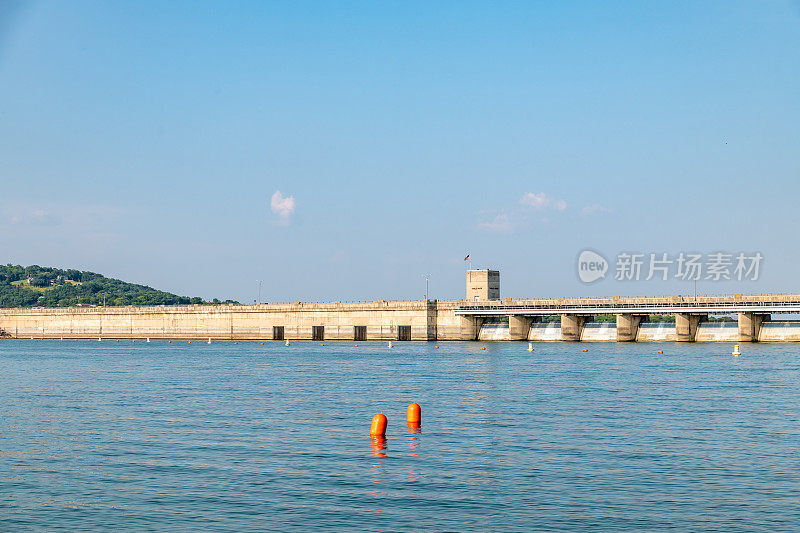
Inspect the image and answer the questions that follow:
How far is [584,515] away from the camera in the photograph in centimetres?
2992

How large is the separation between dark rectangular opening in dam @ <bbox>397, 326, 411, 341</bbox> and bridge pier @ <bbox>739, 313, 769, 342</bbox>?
219ft

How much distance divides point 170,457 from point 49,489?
22.7 feet

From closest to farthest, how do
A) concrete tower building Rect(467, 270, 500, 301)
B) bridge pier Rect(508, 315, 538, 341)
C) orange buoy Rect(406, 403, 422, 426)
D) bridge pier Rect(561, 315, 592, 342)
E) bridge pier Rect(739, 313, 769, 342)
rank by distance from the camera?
orange buoy Rect(406, 403, 422, 426) → bridge pier Rect(739, 313, 769, 342) → bridge pier Rect(561, 315, 592, 342) → bridge pier Rect(508, 315, 538, 341) → concrete tower building Rect(467, 270, 500, 301)

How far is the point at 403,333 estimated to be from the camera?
187m

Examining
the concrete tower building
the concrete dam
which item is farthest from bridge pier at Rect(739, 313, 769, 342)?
the concrete tower building

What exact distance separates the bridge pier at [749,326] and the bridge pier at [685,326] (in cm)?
797

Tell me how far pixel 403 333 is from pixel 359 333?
11590mm

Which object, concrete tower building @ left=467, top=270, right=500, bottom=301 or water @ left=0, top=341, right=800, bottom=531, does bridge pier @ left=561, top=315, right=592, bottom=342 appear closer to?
concrete tower building @ left=467, top=270, right=500, bottom=301

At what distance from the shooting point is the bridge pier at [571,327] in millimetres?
163625

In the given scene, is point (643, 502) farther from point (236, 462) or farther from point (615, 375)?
point (615, 375)

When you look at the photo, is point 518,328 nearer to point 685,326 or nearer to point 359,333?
point 685,326

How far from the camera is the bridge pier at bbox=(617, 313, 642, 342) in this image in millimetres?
158500

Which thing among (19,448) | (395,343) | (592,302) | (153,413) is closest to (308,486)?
(19,448)

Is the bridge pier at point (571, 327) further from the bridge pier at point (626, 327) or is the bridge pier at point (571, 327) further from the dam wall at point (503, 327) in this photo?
the bridge pier at point (626, 327)
